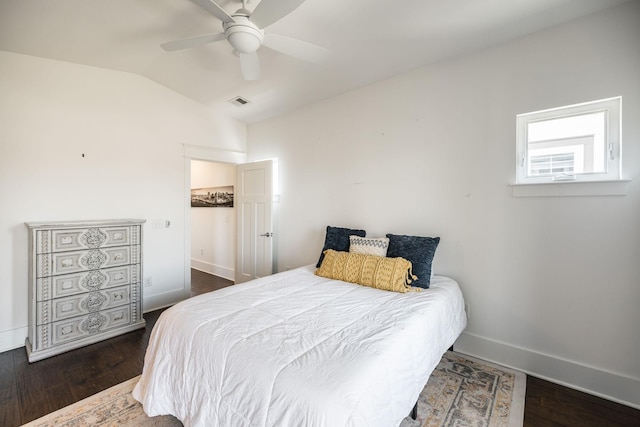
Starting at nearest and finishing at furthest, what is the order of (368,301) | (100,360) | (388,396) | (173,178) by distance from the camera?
(388,396), (368,301), (100,360), (173,178)

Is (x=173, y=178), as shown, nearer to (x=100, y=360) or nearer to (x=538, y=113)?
(x=100, y=360)

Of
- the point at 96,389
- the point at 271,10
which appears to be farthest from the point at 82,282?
the point at 271,10

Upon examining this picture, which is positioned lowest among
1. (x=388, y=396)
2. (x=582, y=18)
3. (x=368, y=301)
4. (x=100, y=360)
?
(x=100, y=360)

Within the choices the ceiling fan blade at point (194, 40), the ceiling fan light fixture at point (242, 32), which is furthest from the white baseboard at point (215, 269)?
the ceiling fan light fixture at point (242, 32)

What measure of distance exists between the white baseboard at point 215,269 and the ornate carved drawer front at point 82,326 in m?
1.90

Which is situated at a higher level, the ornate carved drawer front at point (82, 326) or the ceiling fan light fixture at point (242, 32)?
the ceiling fan light fixture at point (242, 32)

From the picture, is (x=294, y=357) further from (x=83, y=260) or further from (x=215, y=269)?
(x=215, y=269)

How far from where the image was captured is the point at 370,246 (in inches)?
105

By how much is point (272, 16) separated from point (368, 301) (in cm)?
194

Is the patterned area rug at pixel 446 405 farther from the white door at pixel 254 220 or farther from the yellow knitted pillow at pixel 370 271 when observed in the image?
the white door at pixel 254 220

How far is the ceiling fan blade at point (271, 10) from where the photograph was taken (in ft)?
5.05

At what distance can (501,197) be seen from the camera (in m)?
2.28

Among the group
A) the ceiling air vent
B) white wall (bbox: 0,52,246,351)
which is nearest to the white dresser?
white wall (bbox: 0,52,246,351)

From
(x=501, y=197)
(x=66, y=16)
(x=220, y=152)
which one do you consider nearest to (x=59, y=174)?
(x=66, y=16)
